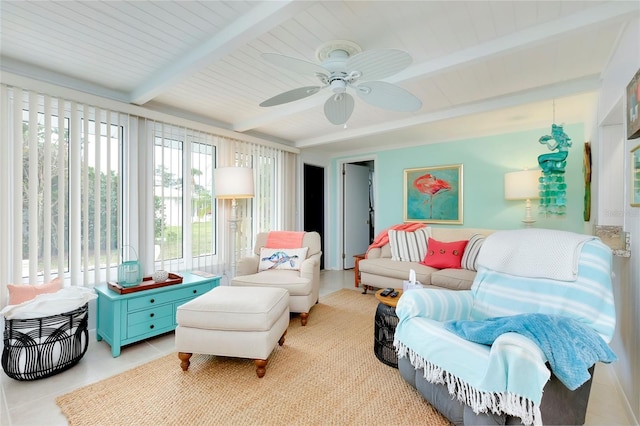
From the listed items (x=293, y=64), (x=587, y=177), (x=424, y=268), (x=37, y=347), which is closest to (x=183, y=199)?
(x=37, y=347)

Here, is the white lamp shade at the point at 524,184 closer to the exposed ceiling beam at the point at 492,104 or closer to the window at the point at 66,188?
the exposed ceiling beam at the point at 492,104

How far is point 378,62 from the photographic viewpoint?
1.53m

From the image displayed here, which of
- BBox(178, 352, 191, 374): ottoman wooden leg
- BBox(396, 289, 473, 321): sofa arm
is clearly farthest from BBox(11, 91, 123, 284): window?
BBox(396, 289, 473, 321): sofa arm

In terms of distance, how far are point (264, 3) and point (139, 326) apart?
2.45m

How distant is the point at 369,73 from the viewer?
166 cm

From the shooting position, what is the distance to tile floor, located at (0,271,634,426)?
153 centimetres

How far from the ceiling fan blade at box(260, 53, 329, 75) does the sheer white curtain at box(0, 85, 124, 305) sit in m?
1.99

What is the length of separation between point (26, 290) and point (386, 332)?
102 inches

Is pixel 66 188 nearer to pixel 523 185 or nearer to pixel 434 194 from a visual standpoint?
pixel 434 194

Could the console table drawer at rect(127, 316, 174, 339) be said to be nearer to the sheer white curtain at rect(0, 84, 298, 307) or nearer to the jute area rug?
the jute area rug

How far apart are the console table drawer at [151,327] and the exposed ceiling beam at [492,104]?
10.2ft

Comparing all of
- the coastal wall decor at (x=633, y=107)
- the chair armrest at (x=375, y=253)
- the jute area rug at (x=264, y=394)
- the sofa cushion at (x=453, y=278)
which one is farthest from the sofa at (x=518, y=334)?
the chair armrest at (x=375, y=253)

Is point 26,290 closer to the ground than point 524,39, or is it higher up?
closer to the ground

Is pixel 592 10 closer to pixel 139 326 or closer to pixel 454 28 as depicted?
pixel 454 28
